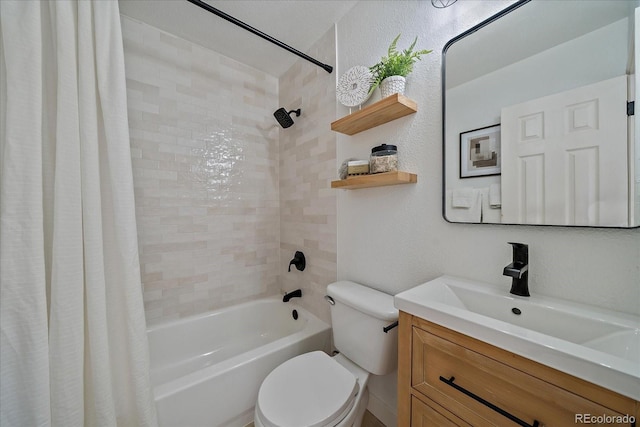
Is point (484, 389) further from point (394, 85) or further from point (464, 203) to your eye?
point (394, 85)

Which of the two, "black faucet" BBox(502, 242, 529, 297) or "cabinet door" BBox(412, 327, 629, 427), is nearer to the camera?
"cabinet door" BBox(412, 327, 629, 427)

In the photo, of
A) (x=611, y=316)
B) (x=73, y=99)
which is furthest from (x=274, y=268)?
(x=611, y=316)

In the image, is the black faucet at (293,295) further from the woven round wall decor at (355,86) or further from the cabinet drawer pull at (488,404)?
the woven round wall decor at (355,86)

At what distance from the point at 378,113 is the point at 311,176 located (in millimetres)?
736

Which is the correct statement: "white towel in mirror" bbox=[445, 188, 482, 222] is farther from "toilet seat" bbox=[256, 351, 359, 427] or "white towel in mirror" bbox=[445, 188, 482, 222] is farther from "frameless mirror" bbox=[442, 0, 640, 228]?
"toilet seat" bbox=[256, 351, 359, 427]

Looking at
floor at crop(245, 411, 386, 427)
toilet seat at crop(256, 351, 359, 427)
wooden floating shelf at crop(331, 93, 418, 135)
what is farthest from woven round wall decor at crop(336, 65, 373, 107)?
floor at crop(245, 411, 386, 427)

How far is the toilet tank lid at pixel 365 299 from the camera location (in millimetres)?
1004

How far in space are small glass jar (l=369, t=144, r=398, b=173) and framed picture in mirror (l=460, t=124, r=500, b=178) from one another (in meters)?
0.28

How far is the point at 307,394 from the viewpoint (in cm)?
95

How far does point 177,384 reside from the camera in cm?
104

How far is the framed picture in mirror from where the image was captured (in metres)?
0.87

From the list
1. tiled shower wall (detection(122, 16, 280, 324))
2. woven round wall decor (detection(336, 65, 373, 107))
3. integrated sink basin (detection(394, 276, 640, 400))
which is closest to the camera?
integrated sink basin (detection(394, 276, 640, 400))

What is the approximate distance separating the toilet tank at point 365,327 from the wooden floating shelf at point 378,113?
902 millimetres

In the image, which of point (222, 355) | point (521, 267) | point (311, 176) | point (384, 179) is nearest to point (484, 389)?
point (521, 267)
